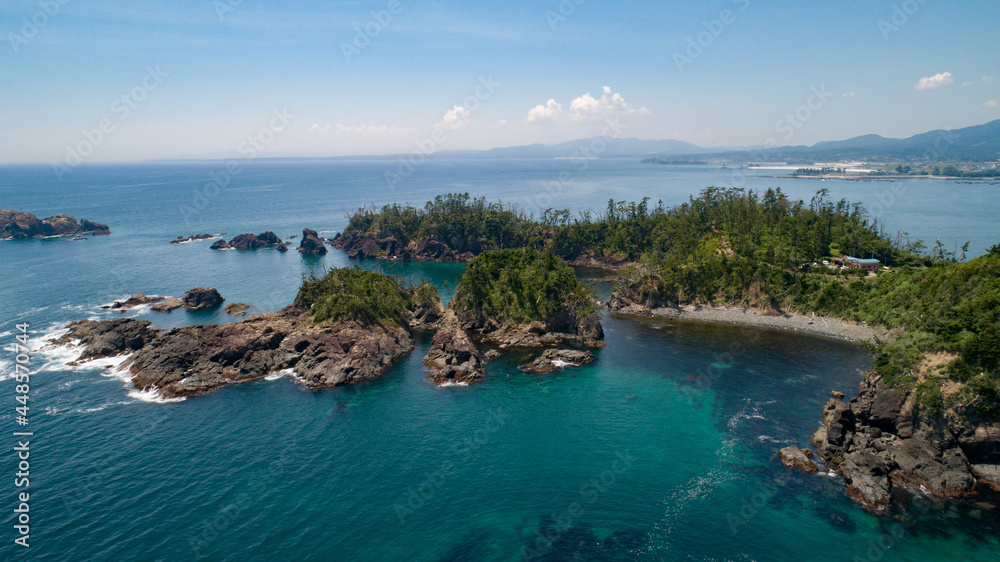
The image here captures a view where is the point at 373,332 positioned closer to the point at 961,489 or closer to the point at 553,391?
the point at 553,391

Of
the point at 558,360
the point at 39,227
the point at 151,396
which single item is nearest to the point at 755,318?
the point at 558,360

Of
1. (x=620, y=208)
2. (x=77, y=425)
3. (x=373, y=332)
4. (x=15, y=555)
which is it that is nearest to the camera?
(x=15, y=555)

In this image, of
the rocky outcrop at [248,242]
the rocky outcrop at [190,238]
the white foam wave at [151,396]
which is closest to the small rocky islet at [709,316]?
the white foam wave at [151,396]

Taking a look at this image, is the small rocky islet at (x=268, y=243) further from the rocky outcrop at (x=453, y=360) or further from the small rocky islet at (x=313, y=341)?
the rocky outcrop at (x=453, y=360)

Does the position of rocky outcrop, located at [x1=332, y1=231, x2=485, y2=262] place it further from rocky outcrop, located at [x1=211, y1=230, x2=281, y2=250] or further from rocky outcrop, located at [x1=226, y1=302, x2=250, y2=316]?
rocky outcrop, located at [x1=226, y1=302, x2=250, y2=316]

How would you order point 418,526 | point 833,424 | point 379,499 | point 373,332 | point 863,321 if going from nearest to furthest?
point 418,526 < point 379,499 < point 833,424 < point 373,332 < point 863,321

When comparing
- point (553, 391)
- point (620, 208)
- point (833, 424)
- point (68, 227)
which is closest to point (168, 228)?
Answer: point (68, 227)
